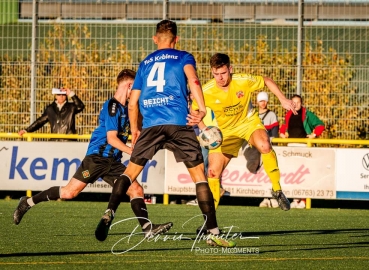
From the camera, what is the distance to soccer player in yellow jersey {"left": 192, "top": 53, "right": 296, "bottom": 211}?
454 inches

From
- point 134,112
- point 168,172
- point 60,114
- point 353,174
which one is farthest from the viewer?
point 60,114

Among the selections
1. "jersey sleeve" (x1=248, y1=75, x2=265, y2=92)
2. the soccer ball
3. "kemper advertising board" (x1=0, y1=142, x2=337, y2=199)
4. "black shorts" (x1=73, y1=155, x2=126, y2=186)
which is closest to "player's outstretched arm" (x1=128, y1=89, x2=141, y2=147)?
the soccer ball

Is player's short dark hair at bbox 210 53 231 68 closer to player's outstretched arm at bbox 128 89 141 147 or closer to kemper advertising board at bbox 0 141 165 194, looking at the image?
player's outstretched arm at bbox 128 89 141 147

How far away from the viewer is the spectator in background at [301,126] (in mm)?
17125

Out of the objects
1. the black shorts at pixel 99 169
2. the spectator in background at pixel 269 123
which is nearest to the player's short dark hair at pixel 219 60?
the black shorts at pixel 99 169

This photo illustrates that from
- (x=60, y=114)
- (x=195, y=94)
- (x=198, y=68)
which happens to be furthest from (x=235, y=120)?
(x=60, y=114)

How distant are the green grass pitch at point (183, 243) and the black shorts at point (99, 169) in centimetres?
66

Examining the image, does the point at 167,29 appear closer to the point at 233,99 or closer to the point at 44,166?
the point at 233,99

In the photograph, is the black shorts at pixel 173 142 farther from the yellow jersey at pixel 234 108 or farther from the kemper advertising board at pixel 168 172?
the kemper advertising board at pixel 168 172

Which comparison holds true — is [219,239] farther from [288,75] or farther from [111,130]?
[288,75]

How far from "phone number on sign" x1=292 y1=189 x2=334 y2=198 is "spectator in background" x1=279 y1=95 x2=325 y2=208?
23cm

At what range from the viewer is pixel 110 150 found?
1072cm

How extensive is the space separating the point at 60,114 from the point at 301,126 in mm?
4340

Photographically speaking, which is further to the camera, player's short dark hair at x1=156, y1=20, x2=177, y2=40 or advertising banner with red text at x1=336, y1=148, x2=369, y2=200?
advertising banner with red text at x1=336, y1=148, x2=369, y2=200
